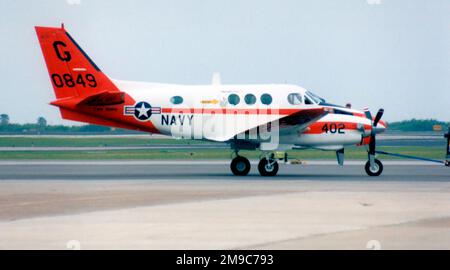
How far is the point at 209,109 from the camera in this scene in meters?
30.6

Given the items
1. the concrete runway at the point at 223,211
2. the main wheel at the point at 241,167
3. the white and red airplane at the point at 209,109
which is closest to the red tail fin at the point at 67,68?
the white and red airplane at the point at 209,109

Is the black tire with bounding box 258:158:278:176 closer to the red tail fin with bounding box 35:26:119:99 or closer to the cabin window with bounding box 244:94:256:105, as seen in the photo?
the cabin window with bounding box 244:94:256:105

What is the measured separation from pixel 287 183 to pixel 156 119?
264 inches

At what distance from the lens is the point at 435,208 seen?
19.0m

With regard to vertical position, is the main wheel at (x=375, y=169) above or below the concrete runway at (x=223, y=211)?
above

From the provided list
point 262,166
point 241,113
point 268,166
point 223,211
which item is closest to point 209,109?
point 241,113

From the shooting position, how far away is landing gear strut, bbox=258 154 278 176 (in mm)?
30375

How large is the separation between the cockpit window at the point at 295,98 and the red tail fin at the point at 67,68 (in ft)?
21.8

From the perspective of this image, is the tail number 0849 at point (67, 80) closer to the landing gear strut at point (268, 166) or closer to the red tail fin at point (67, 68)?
the red tail fin at point (67, 68)

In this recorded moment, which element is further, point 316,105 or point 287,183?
point 316,105

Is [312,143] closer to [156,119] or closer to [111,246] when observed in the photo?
[156,119]

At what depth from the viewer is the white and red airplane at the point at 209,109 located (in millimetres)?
30438

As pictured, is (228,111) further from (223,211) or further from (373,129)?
(223,211)
